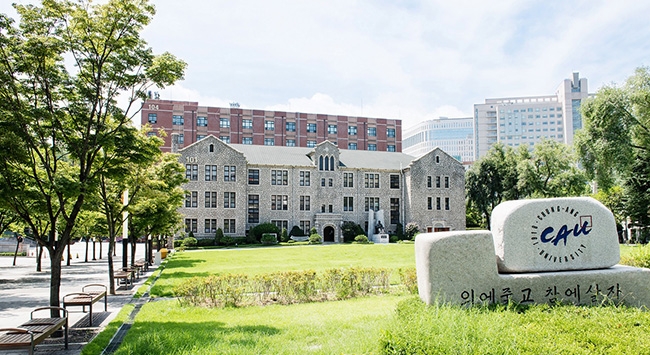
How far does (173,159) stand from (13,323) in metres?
15.4

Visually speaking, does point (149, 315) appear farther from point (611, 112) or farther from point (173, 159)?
point (611, 112)

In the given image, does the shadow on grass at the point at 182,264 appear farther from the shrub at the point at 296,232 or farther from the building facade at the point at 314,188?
the shrub at the point at 296,232

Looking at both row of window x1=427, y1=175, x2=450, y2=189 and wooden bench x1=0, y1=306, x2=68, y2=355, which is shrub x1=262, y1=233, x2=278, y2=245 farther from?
wooden bench x1=0, y1=306, x2=68, y2=355

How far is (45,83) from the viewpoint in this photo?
10.6m

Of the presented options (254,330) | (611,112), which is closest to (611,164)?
(611,112)

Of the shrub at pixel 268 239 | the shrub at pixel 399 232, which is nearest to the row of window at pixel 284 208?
the shrub at pixel 399 232

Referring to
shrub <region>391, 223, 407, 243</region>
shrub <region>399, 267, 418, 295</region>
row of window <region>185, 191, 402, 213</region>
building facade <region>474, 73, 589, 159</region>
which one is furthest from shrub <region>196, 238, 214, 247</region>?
building facade <region>474, 73, 589, 159</region>

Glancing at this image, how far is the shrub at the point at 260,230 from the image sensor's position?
4916 centimetres

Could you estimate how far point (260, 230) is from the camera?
1946 inches

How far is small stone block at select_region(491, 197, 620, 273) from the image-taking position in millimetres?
9844

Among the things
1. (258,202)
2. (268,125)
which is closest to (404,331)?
(258,202)

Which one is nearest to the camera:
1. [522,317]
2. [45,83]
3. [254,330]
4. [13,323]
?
[522,317]

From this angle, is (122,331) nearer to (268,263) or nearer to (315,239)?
(268,263)

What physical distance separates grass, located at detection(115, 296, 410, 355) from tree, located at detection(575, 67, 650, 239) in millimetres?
Answer: 28095
